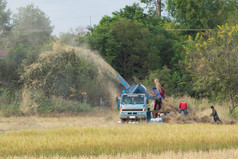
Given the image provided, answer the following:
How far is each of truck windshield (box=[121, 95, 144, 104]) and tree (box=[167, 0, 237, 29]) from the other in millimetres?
34873

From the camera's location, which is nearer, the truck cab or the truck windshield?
the truck cab

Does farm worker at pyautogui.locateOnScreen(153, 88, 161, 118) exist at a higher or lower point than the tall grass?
higher

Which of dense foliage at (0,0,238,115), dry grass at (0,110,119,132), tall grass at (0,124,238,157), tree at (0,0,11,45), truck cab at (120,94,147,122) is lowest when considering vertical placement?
dry grass at (0,110,119,132)

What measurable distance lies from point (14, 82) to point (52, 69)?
4732 mm

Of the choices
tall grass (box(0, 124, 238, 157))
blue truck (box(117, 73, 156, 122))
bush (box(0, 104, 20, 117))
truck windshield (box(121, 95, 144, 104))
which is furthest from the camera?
bush (box(0, 104, 20, 117))

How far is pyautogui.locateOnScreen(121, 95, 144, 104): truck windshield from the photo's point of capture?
962 inches

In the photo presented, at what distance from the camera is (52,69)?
1277 inches

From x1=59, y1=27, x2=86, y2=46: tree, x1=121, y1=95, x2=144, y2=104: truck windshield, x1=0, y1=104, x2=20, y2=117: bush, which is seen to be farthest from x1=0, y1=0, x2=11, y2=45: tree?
x1=121, y1=95, x2=144, y2=104: truck windshield

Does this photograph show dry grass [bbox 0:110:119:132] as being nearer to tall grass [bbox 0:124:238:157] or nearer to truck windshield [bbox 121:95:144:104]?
truck windshield [bbox 121:95:144:104]

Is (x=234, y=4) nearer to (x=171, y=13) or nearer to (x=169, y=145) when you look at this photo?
(x=171, y=13)

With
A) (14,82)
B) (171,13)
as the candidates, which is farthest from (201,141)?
(171,13)

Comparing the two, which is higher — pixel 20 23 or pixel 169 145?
pixel 20 23

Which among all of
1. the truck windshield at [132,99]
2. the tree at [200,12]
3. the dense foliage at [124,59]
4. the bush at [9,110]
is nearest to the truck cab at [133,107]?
the truck windshield at [132,99]

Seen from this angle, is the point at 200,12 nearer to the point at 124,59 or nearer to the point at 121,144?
the point at 124,59
